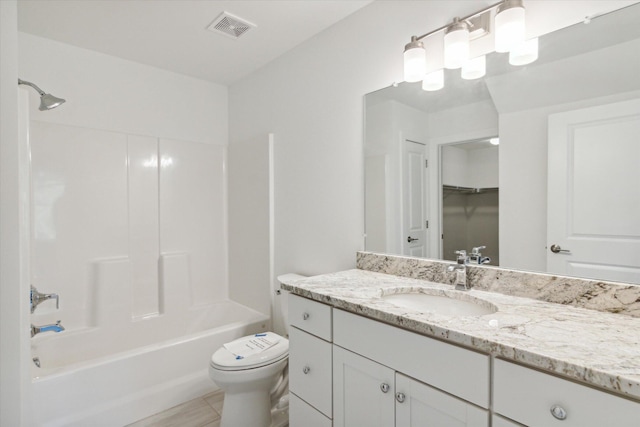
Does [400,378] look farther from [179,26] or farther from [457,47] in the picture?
[179,26]

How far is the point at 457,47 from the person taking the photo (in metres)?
1.42

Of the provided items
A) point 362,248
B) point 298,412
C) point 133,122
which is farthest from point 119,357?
point 133,122

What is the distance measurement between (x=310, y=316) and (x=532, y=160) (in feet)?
3.61

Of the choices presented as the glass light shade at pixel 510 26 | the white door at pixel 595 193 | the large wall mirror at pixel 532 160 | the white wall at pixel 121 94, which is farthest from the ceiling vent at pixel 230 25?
the white door at pixel 595 193

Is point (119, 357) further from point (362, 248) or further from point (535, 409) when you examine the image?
point (535, 409)

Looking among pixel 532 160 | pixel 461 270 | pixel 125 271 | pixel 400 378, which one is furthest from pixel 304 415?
pixel 125 271

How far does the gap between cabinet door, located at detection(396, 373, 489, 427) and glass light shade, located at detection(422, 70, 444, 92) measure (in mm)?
1310

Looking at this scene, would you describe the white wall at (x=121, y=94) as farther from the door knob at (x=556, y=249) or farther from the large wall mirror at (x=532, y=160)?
the door knob at (x=556, y=249)

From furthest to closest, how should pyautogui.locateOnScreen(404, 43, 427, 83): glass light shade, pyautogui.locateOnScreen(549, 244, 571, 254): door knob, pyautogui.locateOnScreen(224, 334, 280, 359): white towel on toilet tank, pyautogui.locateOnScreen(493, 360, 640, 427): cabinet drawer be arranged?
pyautogui.locateOnScreen(224, 334, 280, 359): white towel on toilet tank → pyautogui.locateOnScreen(404, 43, 427, 83): glass light shade → pyautogui.locateOnScreen(549, 244, 571, 254): door knob → pyautogui.locateOnScreen(493, 360, 640, 427): cabinet drawer

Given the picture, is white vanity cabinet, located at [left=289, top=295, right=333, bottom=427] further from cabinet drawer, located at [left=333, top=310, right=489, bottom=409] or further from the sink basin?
the sink basin

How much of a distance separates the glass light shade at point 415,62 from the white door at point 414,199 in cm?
33

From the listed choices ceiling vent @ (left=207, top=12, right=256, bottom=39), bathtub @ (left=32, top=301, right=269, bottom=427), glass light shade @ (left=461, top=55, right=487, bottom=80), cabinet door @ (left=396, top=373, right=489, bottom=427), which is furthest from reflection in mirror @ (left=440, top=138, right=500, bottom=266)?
bathtub @ (left=32, top=301, right=269, bottom=427)

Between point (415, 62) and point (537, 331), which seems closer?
point (537, 331)

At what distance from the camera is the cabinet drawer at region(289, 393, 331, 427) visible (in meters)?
1.33
